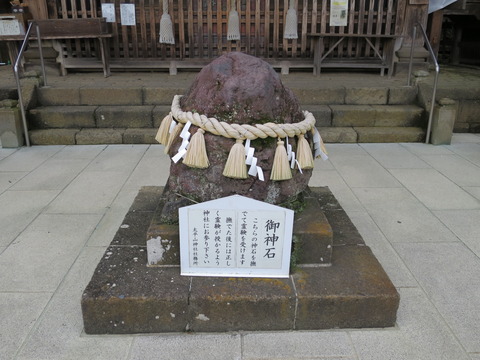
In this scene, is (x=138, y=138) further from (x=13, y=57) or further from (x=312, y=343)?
(x=312, y=343)

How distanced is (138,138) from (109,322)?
395 cm

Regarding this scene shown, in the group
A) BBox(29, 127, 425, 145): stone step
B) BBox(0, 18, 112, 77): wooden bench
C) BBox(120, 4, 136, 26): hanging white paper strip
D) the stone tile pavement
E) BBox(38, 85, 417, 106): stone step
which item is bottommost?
the stone tile pavement

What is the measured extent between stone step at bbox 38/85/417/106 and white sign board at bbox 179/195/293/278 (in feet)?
14.1

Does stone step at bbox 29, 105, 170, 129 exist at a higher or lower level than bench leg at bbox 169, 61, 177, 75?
lower

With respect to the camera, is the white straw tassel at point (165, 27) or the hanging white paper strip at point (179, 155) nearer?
the hanging white paper strip at point (179, 155)

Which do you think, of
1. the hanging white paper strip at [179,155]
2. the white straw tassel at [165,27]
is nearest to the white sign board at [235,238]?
the hanging white paper strip at [179,155]

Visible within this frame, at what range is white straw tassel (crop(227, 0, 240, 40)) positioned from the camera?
7.28 metres

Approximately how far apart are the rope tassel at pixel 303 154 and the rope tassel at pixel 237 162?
38 centimetres

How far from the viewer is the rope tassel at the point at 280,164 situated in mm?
2279

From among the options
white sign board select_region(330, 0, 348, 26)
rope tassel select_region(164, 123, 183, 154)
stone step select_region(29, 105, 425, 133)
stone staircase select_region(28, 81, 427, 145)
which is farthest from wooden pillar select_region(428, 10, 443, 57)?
rope tassel select_region(164, 123, 183, 154)

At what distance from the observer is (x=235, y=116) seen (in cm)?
232

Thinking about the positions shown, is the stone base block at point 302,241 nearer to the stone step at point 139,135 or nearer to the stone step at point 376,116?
the stone step at point 139,135

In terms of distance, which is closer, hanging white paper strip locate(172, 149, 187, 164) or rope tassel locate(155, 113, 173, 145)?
hanging white paper strip locate(172, 149, 187, 164)

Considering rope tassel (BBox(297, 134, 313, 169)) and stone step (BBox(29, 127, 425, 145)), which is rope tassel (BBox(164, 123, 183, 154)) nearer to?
rope tassel (BBox(297, 134, 313, 169))
